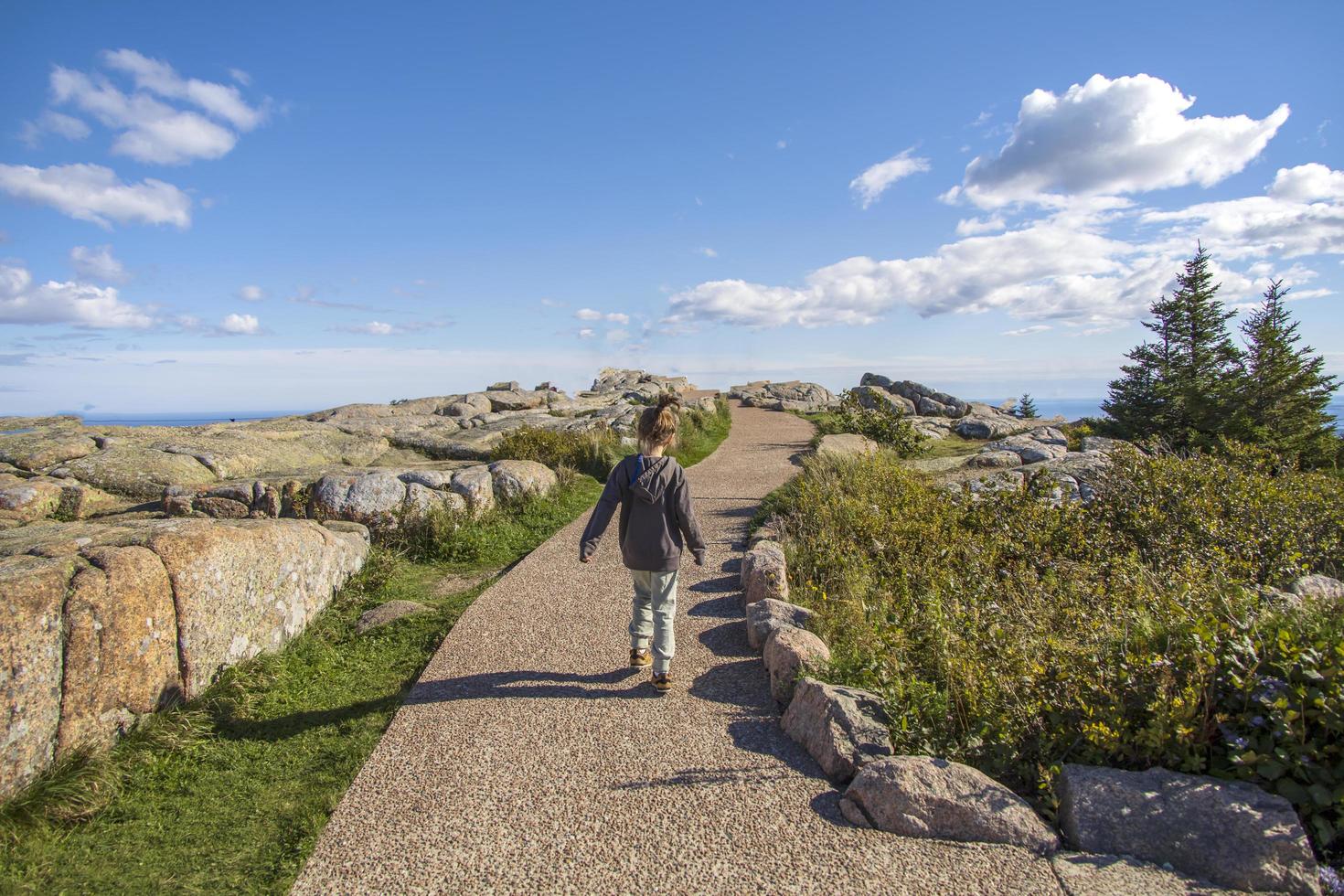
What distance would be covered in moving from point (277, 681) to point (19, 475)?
24.8 ft

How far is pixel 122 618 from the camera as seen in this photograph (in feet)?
15.3

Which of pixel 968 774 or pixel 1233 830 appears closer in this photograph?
pixel 1233 830

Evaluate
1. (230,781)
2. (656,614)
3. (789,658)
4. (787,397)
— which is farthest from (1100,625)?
(787,397)

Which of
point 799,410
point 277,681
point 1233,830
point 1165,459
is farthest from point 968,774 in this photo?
point 799,410

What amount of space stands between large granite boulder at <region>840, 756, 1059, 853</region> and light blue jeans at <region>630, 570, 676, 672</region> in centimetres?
179

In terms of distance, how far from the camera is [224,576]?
561cm

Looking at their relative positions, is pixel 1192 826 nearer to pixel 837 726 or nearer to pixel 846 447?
pixel 837 726

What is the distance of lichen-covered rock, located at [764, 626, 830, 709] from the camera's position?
196 inches

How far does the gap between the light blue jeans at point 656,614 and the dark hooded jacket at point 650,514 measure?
0.41 ft

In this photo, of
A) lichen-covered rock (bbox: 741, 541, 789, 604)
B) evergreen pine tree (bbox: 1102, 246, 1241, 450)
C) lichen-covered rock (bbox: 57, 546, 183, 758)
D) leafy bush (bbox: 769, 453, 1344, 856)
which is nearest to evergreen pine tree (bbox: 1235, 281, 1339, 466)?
evergreen pine tree (bbox: 1102, 246, 1241, 450)

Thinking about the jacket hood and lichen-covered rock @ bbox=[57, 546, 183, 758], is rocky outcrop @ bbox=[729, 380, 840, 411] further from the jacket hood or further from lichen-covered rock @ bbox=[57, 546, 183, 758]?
lichen-covered rock @ bbox=[57, 546, 183, 758]

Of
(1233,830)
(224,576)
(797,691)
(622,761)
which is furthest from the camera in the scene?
(224,576)

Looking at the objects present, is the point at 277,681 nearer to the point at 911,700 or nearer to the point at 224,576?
the point at 224,576

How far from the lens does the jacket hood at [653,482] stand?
5164 mm
